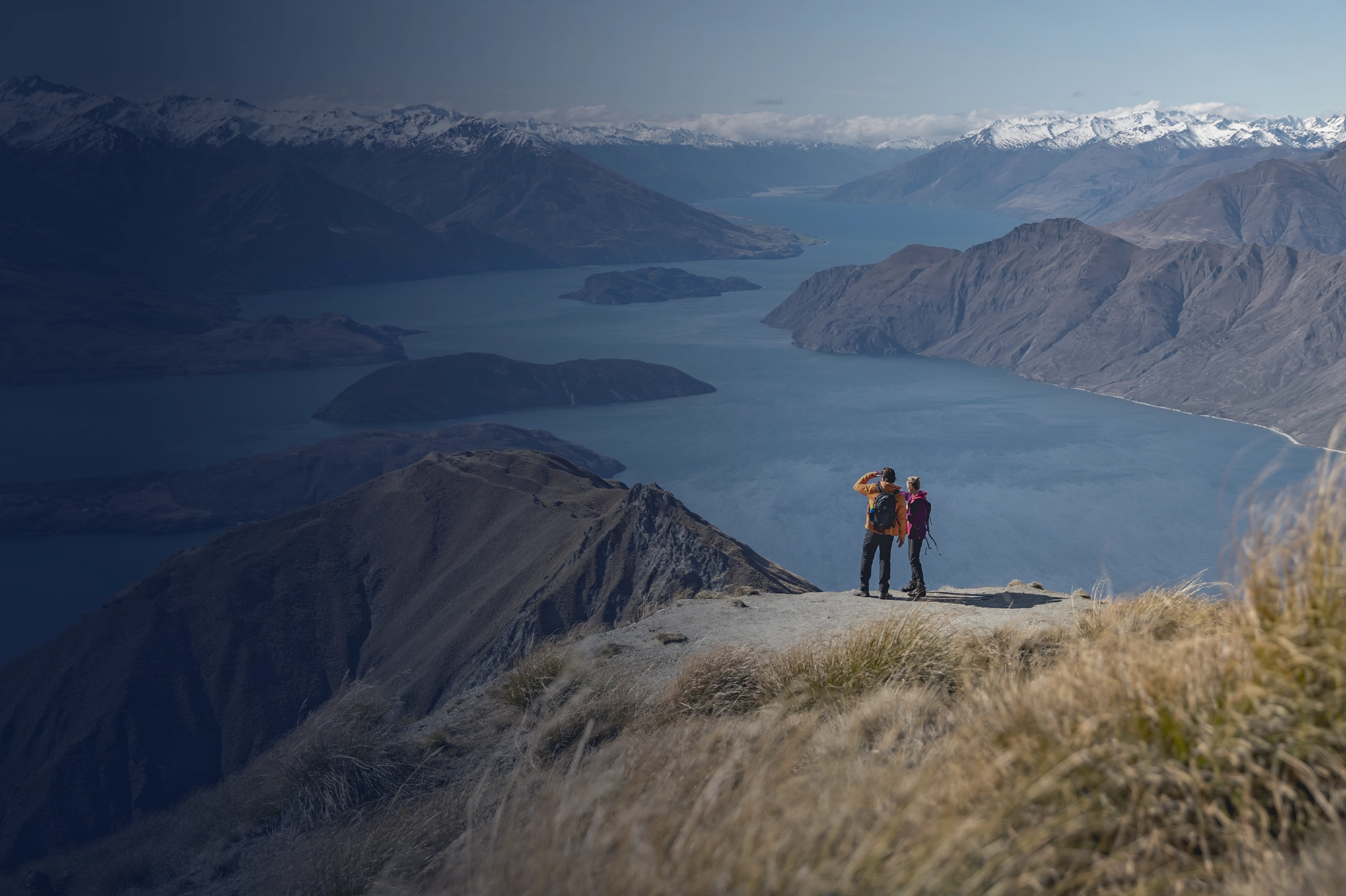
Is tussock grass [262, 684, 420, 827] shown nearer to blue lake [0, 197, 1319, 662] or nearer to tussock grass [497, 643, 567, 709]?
tussock grass [497, 643, 567, 709]

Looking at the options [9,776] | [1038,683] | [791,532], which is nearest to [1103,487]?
[791,532]

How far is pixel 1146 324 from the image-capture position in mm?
158250

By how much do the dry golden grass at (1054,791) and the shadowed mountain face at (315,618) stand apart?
32.7 m

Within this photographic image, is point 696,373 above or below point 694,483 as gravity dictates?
above

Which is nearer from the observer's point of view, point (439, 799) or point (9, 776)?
point (439, 799)

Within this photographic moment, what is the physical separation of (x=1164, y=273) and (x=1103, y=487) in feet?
282

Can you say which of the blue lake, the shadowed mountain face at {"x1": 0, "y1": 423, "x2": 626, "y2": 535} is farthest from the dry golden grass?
the shadowed mountain face at {"x1": 0, "y1": 423, "x2": 626, "y2": 535}

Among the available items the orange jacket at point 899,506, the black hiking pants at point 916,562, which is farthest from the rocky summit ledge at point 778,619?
the orange jacket at point 899,506

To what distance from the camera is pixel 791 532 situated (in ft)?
298

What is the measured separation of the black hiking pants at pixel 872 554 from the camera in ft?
42.2

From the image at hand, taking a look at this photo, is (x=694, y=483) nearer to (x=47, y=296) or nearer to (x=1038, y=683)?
(x=1038, y=683)

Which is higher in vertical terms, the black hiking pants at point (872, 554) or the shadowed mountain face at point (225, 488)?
the black hiking pants at point (872, 554)

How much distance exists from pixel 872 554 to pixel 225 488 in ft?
340

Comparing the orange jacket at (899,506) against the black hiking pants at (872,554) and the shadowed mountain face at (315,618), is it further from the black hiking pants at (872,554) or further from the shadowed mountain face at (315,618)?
the shadowed mountain face at (315,618)
